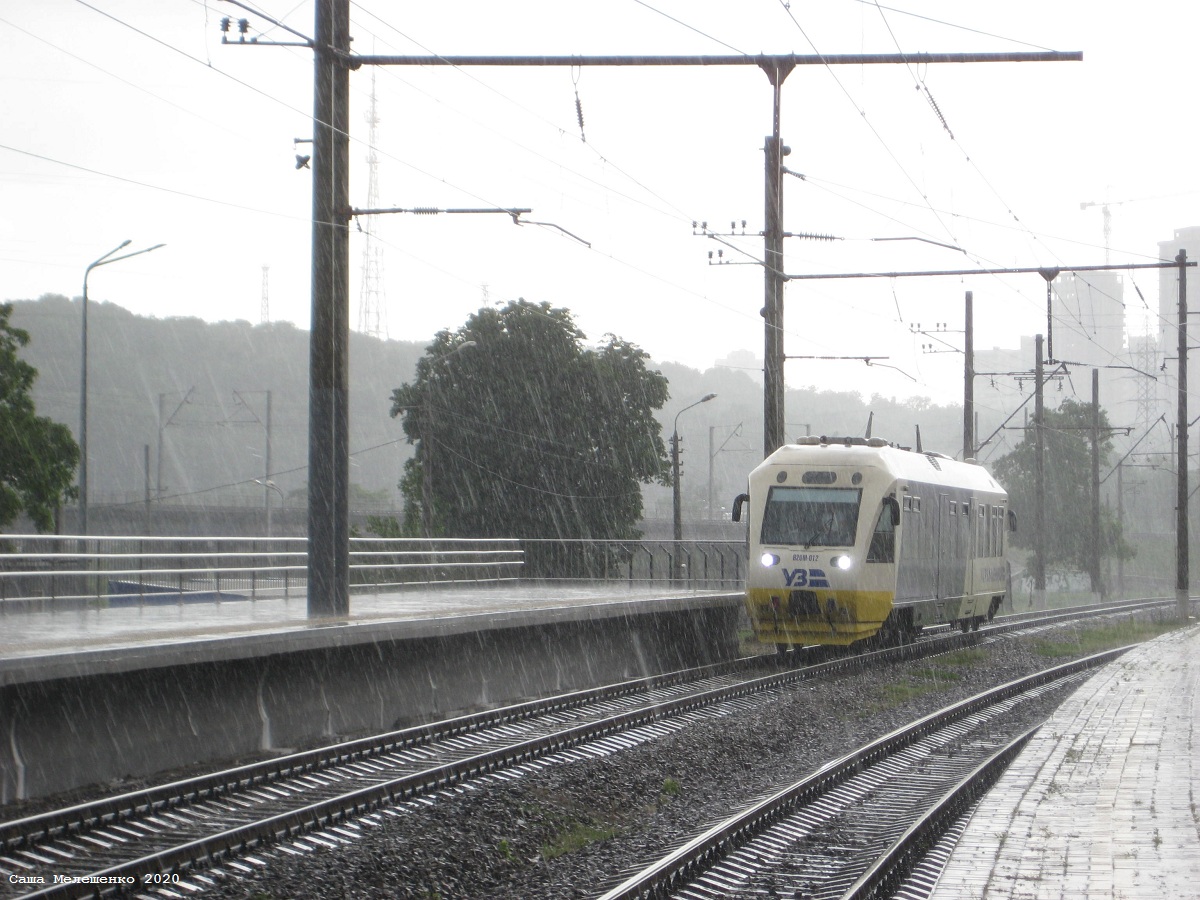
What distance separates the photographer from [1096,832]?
8297 millimetres

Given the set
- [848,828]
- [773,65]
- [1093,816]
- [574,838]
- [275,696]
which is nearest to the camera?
[1093,816]

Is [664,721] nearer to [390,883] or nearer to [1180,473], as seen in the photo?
[390,883]

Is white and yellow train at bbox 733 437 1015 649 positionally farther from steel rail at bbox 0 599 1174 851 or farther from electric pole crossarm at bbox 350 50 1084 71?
electric pole crossarm at bbox 350 50 1084 71

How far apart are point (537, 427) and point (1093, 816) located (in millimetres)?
38504

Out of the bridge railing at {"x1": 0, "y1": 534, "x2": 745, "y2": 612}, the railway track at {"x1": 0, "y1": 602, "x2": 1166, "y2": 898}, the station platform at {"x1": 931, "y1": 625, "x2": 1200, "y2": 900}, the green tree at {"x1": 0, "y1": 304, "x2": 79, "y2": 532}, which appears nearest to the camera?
the station platform at {"x1": 931, "y1": 625, "x2": 1200, "y2": 900}

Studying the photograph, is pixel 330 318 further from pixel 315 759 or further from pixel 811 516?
pixel 811 516

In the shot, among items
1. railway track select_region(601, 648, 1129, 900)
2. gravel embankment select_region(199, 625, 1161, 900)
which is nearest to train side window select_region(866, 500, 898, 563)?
gravel embankment select_region(199, 625, 1161, 900)

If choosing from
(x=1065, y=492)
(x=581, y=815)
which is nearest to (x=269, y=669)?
(x=581, y=815)

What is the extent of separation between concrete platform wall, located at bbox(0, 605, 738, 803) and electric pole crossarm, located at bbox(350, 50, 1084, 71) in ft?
21.1

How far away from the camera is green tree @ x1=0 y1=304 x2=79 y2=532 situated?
29547 millimetres

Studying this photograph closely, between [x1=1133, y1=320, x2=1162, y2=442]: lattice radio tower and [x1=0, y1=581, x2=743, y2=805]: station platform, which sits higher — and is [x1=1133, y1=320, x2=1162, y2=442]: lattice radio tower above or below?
above

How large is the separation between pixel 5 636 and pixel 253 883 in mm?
5028

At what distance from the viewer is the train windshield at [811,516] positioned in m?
19.8

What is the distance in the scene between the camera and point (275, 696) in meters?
12.5
